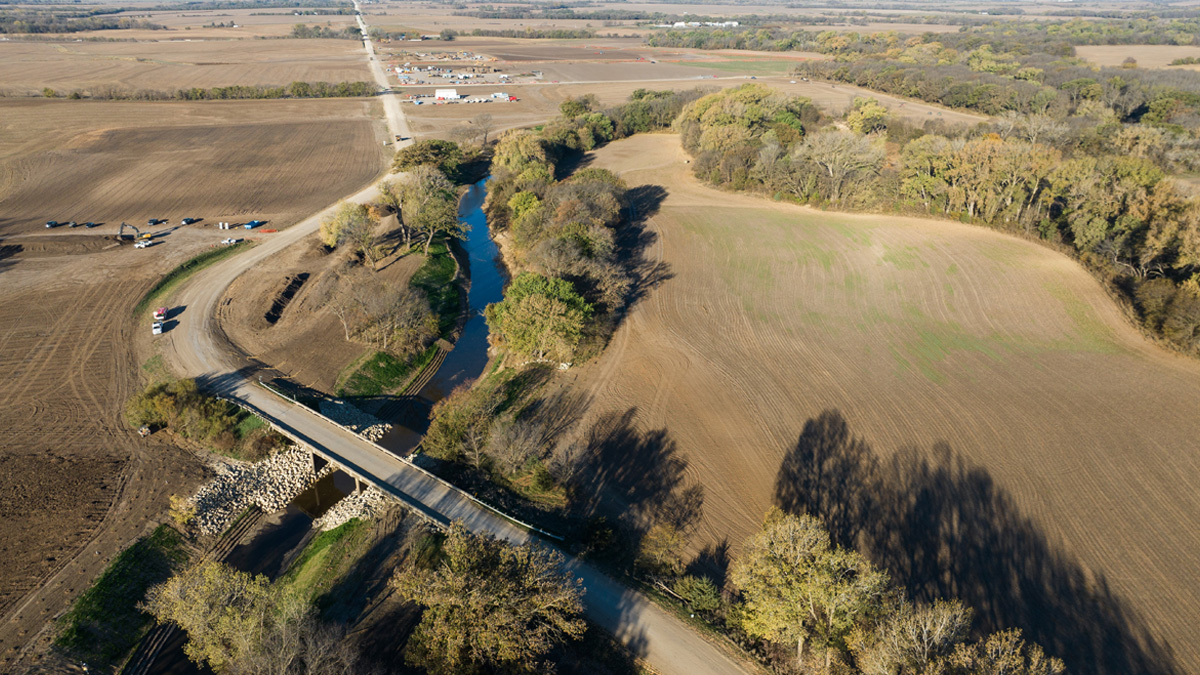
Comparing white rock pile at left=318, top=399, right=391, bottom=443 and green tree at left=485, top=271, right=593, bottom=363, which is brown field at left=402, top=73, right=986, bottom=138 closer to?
green tree at left=485, top=271, right=593, bottom=363

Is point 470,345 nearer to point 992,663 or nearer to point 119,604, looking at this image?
point 119,604

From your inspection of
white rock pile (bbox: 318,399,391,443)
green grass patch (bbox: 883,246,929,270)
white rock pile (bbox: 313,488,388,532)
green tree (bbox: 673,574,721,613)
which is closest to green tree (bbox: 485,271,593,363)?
white rock pile (bbox: 318,399,391,443)

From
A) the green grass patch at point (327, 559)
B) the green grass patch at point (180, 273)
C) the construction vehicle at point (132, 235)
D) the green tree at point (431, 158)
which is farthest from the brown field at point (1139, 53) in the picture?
the construction vehicle at point (132, 235)

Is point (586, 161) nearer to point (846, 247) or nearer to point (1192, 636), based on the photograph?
point (846, 247)

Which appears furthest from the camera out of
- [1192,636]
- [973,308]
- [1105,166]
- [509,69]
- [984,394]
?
[509,69]

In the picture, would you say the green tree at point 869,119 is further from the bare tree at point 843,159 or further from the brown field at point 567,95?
the bare tree at point 843,159

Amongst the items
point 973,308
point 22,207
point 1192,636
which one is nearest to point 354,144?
point 22,207
